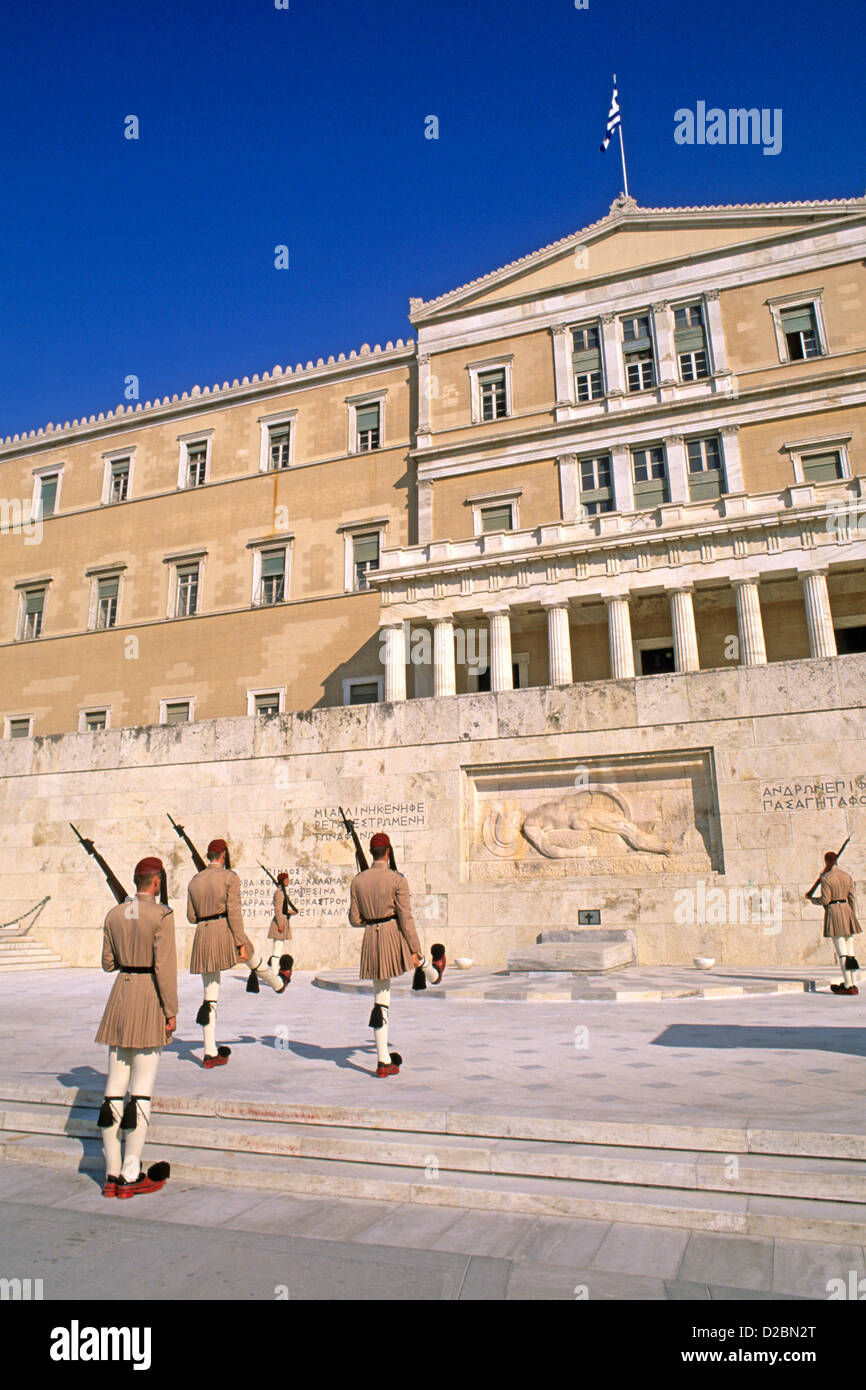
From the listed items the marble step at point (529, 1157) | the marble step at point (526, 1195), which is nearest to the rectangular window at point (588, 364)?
the marble step at point (529, 1157)

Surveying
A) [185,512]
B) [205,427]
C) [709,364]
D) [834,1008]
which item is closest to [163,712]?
[185,512]

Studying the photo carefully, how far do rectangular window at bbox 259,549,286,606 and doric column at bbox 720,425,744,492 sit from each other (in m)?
18.3

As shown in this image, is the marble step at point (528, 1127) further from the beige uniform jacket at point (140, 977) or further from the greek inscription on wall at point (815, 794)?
the greek inscription on wall at point (815, 794)

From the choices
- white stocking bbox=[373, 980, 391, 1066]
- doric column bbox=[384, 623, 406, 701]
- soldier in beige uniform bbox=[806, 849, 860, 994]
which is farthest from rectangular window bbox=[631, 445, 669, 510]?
white stocking bbox=[373, 980, 391, 1066]

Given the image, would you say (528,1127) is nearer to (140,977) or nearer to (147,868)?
(140,977)

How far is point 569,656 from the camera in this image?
93.3 feet

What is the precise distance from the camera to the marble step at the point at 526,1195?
418cm

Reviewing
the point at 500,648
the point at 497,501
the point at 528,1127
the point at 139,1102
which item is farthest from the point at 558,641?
the point at 139,1102

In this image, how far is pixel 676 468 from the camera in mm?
31516

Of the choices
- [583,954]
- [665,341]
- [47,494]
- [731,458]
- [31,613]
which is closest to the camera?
[583,954]

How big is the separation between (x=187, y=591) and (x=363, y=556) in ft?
29.4
